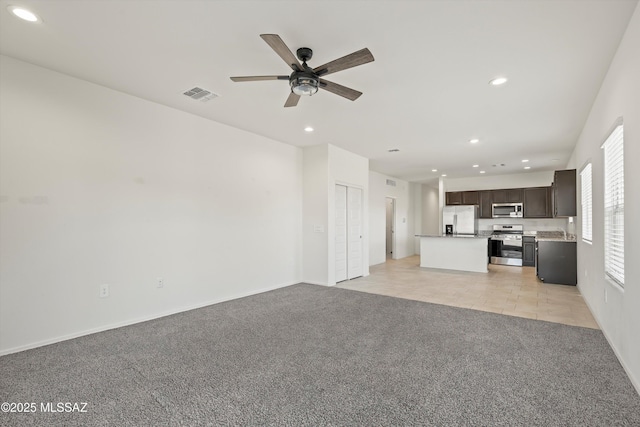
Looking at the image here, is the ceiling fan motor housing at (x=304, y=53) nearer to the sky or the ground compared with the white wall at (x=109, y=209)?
nearer to the sky

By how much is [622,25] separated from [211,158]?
4654 mm

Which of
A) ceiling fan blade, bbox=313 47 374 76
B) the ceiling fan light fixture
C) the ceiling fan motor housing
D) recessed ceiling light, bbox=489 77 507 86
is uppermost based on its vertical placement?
recessed ceiling light, bbox=489 77 507 86

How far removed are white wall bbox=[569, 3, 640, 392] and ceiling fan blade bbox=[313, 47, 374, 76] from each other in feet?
6.26

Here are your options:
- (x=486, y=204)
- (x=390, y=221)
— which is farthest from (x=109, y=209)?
(x=486, y=204)

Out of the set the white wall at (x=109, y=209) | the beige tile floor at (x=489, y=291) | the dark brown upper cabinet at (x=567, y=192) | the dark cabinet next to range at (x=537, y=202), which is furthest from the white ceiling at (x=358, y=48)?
the dark cabinet next to range at (x=537, y=202)

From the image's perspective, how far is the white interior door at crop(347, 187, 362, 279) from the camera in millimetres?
6539

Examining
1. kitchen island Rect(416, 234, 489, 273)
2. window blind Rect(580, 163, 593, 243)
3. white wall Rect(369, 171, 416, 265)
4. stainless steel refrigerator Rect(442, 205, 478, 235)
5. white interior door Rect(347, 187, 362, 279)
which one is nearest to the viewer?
window blind Rect(580, 163, 593, 243)

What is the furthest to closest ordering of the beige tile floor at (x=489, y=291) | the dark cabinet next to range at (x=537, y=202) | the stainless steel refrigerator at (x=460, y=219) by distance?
the stainless steel refrigerator at (x=460, y=219) < the dark cabinet next to range at (x=537, y=202) < the beige tile floor at (x=489, y=291)

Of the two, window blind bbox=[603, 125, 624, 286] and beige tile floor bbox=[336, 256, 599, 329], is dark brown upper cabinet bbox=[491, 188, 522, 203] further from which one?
window blind bbox=[603, 125, 624, 286]

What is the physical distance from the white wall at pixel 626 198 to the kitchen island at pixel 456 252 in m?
3.67

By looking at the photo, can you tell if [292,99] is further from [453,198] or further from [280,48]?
[453,198]

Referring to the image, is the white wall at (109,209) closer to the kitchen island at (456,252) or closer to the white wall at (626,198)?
the white wall at (626,198)

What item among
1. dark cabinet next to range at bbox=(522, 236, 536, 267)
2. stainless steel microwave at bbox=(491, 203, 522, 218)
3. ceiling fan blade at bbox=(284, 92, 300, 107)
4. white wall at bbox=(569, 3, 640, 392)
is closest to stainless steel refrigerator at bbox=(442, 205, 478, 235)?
stainless steel microwave at bbox=(491, 203, 522, 218)

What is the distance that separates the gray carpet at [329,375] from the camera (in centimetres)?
194
